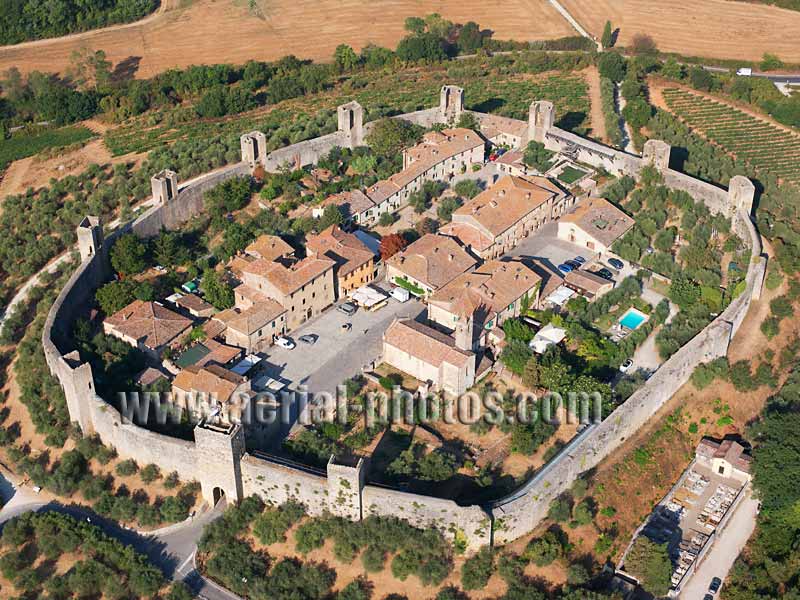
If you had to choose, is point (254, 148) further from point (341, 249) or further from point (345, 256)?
point (345, 256)

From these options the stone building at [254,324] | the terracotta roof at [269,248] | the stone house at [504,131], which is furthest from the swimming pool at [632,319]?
the stone house at [504,131]

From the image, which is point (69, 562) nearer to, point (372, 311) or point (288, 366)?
point (288, 366)

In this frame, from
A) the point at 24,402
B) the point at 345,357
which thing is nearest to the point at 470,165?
the point at 345,357

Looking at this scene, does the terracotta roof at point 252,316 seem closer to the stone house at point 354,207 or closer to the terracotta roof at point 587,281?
the stone house at point 354,207

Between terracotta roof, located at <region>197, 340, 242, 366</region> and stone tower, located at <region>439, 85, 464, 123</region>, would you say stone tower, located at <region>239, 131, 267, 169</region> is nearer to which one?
stone tower, located at <region>439, 85, 464, 123</region>

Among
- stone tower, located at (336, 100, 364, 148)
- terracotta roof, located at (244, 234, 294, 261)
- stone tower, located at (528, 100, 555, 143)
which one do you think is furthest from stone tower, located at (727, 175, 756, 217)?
terracotta roof, located at (244, 234, 294, 261)

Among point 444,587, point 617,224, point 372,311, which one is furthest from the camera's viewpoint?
point 617,224

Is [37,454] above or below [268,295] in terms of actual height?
below

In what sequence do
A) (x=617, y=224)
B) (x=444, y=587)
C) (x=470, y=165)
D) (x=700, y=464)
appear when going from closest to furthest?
(x=444, y=587)
(x=700, y=464)
(x=617, y=224)
(x=470, y=165)
